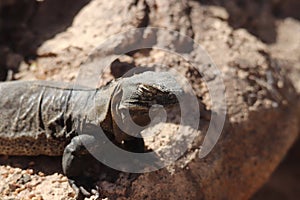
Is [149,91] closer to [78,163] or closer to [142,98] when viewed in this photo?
[142,98]

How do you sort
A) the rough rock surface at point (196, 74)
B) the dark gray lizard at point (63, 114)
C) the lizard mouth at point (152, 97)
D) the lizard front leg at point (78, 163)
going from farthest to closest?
the rough rock surface at point (196, 74) < the lizard front leg at point (78, 163) < the dark gray lizard at point (63, 114) < the lizard mouth at point (152, 97)

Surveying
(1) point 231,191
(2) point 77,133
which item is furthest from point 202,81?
(2) point 77,133

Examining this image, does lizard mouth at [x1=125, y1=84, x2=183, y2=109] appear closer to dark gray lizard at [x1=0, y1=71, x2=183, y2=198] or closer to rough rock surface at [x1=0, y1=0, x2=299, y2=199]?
dark gray lizard at [x1=0, y1=71, x2=183, y2=198]

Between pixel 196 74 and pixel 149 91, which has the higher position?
pixel 149 91

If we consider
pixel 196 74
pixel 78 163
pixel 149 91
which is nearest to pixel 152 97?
pixel 149 91

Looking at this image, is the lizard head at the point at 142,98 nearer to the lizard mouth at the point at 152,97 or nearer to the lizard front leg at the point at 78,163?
the lizard mouth at the point at 152,97

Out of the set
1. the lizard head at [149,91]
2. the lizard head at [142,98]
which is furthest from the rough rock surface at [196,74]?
the lizard head at [149,91]

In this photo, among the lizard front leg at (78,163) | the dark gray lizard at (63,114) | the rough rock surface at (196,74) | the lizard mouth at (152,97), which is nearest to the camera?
the lizard mouth at (152,97)

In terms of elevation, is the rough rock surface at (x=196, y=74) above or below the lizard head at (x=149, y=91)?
below
